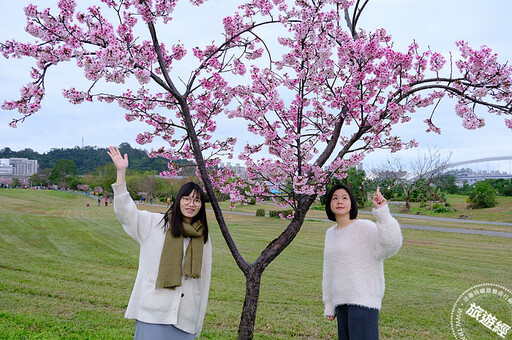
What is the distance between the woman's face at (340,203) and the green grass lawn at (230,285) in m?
2.48

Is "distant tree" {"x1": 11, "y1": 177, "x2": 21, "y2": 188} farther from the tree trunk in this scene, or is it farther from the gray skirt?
the gray skirt

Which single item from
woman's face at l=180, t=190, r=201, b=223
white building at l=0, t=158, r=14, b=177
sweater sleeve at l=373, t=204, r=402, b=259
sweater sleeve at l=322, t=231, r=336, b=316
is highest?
white building at l=0, t=158, r=14, b=177

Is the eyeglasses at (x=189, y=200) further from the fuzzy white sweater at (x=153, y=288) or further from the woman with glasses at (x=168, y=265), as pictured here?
the fuzzy white sweater at (x=153, y=288)

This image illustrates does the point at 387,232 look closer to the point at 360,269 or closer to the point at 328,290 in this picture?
the point at 360,269

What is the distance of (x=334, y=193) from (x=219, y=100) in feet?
5.93

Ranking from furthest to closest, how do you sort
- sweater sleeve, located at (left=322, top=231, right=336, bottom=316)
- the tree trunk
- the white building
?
the white building → the tree trunk → sweater sleeve, located at (left=322, top=231, right=336, bottom=316)

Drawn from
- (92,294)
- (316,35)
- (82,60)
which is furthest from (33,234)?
(316,35)

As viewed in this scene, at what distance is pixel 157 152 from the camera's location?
405 cm

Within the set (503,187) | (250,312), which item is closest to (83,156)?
(503,187)

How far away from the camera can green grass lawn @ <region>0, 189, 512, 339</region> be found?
466cm

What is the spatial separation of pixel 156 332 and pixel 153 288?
287mm

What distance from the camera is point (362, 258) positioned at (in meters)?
2.48

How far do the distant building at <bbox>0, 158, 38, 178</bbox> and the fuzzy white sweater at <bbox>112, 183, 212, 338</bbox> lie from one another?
121225 mm

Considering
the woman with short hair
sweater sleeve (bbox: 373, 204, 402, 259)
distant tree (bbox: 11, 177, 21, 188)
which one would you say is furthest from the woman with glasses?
distant tree (bbox: 11, 177, 21, 188)
